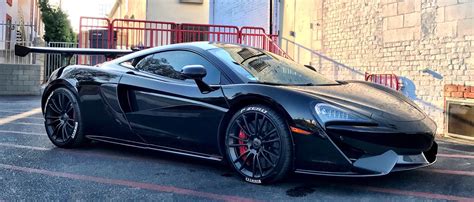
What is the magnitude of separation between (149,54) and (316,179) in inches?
83.7

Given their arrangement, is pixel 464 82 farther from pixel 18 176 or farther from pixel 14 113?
pixel 14 113

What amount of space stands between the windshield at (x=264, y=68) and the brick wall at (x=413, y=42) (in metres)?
3.28

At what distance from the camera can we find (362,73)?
854 cm

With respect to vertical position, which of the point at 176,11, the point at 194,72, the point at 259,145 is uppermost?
the point at 176,11

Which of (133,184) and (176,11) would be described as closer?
(133,184)

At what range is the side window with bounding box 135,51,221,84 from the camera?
4029 mm

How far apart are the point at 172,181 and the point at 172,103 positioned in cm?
75

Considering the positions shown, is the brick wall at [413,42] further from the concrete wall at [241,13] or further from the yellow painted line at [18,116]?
the yellow painted line at [18,116]

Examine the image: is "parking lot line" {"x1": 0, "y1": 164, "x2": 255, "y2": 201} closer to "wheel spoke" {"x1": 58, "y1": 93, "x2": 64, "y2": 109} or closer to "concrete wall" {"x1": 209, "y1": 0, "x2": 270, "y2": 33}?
"wheel spoke" {"x1": 58, "y1": 93, "x2": 64, "y2": 109}

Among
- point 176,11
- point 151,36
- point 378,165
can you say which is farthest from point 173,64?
point 176,11

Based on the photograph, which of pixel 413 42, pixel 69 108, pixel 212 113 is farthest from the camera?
pixel 413 42

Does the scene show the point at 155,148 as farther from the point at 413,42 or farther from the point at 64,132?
the point at 413,42

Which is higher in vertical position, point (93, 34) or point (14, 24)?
point (14, 24)

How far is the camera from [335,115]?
10.9 feet
